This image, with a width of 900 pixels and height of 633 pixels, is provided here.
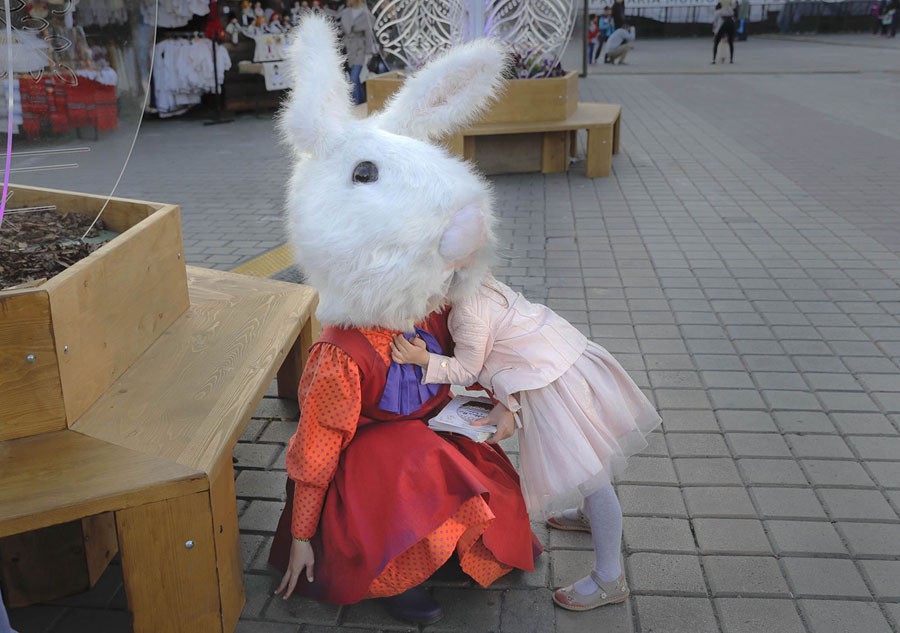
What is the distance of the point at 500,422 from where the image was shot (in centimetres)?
207

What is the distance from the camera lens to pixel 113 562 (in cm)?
241

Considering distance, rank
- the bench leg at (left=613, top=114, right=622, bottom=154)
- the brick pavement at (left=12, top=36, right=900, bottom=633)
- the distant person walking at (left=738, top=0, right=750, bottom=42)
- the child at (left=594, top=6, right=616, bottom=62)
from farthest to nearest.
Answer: the distant person walking at (left=738, top=0, right=750, bottom=42) → the child at (left=594, top=6, right=616, bottom=62) → the bench leg at (left=613, top=114, right=622, bottom=154) → the brick pavement at (left=12, top=36, right=900, bottom=633)

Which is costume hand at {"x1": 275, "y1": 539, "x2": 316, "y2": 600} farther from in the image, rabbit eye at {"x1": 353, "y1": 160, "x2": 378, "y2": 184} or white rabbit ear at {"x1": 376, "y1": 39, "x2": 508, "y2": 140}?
white rabbit ear at {"x1": 376, "y1": 39, "x2": 508, "y2": 140}

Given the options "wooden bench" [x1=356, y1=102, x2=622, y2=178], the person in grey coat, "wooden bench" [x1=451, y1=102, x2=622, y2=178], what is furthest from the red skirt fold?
the person in grey coat

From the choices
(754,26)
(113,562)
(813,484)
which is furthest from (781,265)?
(754,26)

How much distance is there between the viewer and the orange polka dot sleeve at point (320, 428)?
1.99 metres

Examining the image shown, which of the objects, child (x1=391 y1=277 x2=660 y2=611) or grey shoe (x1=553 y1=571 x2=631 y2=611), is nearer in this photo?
child (x1=391 y1=277 x2=660 y2=611)

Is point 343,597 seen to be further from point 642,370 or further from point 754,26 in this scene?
point 754,26

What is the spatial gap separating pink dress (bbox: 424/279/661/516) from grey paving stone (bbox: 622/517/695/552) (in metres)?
0.49

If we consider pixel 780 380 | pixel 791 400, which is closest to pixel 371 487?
pixel 791 400

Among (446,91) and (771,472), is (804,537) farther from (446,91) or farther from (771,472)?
(446,91)

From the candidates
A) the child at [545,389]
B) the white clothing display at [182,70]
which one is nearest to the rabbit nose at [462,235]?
the child at [545,389]

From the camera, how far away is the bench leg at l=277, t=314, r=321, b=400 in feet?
10.1

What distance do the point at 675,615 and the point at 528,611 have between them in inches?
15.5
